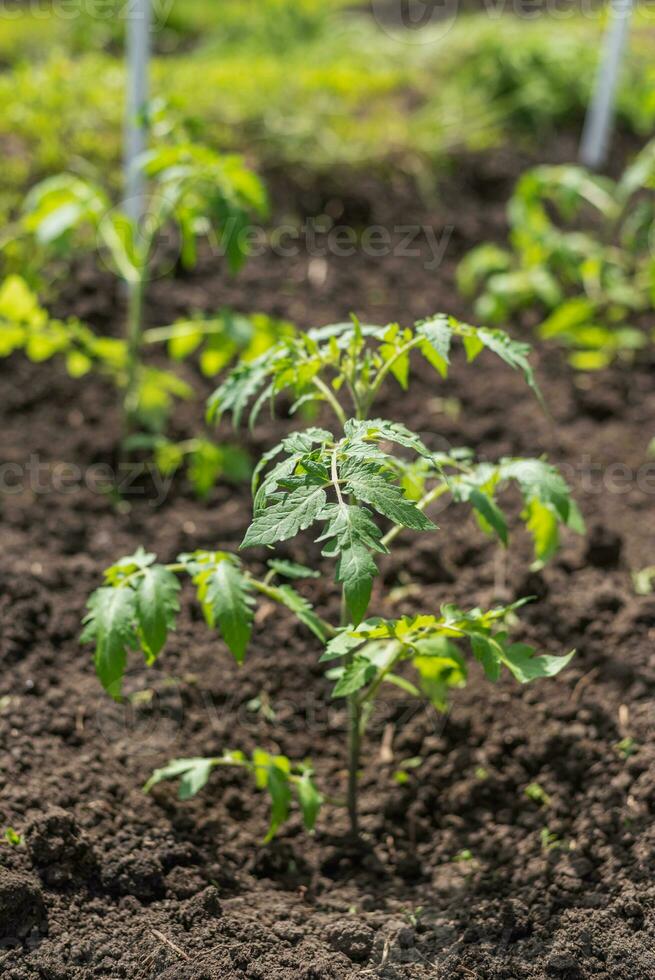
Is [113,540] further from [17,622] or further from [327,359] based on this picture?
[327,359]

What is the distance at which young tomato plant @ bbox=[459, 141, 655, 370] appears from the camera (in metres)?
4.14

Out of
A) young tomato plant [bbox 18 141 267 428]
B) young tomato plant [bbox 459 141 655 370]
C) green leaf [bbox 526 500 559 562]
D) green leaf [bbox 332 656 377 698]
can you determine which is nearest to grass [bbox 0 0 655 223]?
young tomato plant [bbox 459 141 655 370]

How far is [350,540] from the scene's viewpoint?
1.85 meters

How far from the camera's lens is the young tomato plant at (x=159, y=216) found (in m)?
3.08

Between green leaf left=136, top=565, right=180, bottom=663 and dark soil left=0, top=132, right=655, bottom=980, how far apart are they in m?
0.45

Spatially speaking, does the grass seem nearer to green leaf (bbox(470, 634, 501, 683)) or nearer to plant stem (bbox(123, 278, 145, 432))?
plant stem (bbox(123, 278, 145, 432))

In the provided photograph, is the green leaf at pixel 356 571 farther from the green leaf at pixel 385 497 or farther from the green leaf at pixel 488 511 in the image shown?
the green leaf at pixel 488 511

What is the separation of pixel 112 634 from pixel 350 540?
A: 58 centimetres

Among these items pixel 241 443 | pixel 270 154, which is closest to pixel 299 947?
pixel 241 443

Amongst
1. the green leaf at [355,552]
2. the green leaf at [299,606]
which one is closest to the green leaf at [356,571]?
the green leaf at [355,552]

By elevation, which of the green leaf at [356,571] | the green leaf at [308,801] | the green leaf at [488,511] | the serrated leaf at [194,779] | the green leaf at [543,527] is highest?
the green leaf at [356,571]

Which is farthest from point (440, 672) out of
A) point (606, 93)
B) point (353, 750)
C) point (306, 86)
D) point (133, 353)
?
point (306, 86)

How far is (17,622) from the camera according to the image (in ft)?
9.44

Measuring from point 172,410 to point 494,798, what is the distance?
1.85 meters
